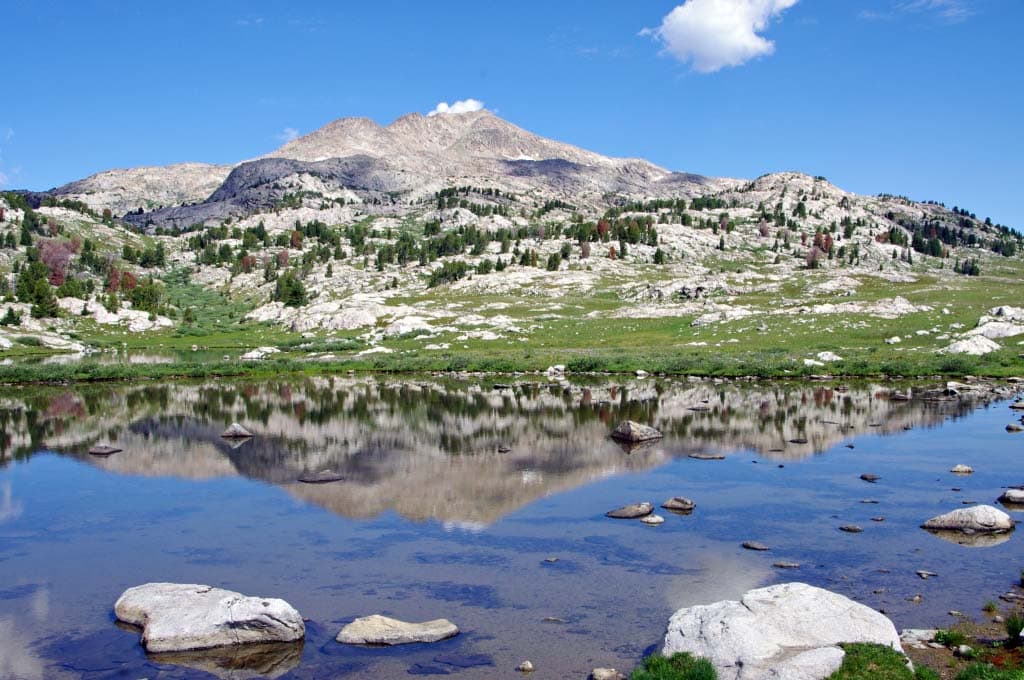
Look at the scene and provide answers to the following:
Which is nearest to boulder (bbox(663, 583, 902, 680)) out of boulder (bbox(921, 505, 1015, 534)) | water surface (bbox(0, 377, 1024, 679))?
water surface (bbox(0, 377, 1024, 679))

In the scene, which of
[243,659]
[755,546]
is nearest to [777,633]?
[755,546]

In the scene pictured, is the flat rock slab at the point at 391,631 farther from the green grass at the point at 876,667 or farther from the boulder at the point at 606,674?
the green grass at the point at 876,667

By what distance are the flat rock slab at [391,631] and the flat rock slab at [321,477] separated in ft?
64.4

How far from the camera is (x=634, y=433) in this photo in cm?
4888

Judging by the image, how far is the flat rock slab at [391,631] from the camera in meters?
20.0

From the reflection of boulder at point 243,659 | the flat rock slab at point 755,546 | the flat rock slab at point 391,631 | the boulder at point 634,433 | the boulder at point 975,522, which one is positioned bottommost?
the reflection of boulder at point 243,659

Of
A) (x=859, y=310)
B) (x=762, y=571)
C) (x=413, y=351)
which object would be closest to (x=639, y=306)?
(x=859, y=310)

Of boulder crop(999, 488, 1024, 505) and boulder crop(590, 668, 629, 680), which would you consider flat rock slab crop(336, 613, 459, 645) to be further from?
boulder crop(999, 488, 1024, 505)

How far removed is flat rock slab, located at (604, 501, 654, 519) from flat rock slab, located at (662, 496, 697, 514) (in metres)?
0.94

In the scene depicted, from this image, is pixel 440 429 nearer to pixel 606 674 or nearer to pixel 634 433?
pixel 634 433

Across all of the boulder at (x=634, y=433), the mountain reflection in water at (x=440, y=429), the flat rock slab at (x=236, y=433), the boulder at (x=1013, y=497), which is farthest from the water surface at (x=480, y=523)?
the flat rock slab at (x=236, y=433)

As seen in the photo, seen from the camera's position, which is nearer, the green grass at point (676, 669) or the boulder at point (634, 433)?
the green grass at point (676, 669)

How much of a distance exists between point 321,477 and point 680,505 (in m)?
18.9

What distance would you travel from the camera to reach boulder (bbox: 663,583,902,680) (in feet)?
53.7
